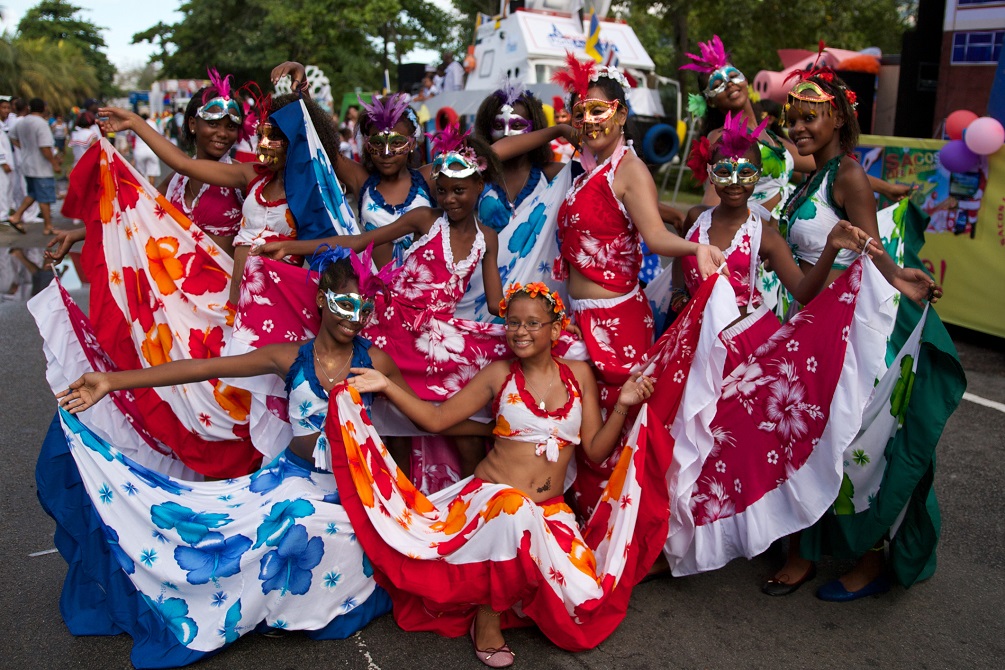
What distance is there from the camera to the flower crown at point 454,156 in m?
3.70

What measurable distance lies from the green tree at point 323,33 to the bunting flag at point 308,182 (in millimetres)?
28504

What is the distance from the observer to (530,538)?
117 inches

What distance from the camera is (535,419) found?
3.30 metres

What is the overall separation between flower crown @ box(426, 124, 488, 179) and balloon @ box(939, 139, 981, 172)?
506 cm

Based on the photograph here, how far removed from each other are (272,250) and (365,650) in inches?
69.2

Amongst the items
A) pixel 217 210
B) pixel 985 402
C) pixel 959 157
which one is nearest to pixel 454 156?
pixel 217 210

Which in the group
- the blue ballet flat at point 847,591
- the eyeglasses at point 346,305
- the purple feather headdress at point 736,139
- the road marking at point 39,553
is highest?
the purple feather headdress at point 736,139

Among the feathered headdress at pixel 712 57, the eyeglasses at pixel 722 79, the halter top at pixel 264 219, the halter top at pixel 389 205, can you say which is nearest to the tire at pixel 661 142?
the feathered headdress at pixel 712 57

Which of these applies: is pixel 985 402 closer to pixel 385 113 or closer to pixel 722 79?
pixel 722 79

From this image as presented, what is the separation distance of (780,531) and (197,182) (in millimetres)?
3407

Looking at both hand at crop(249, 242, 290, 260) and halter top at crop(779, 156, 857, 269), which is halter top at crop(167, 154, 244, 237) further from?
halter top at crop(779, 156, 857, 269)

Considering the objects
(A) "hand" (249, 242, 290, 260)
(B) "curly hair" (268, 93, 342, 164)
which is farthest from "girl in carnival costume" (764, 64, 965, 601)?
(A) "hand" (249, 242, 290, 260)

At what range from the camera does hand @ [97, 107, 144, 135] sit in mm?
4059

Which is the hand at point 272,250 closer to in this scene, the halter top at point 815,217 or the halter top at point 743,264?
the halter top at point 743,264
